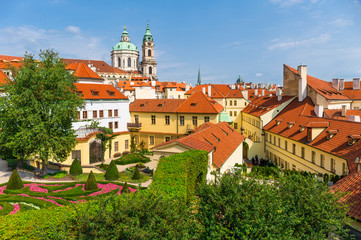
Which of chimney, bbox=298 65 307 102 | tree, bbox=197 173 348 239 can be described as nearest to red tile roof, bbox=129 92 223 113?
chimney, bbox=298 65 307 102

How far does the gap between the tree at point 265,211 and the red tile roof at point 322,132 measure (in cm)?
959

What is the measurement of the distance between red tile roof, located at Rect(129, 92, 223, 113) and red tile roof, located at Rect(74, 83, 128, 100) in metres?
3.44

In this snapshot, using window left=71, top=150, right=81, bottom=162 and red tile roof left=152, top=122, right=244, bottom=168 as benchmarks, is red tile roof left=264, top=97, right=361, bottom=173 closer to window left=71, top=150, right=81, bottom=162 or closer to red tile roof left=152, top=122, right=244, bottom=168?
red tile roof left=152, top=122, right=244, bottom=168

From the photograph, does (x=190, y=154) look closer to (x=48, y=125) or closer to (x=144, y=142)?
(x=48, y=125)

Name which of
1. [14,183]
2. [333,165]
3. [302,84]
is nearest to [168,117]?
[302,84]

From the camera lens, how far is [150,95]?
49.2m

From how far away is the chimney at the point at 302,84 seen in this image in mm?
35500

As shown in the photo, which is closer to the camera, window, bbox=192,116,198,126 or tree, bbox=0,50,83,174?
tree, bbox=0,50,83,174

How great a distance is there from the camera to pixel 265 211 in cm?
846

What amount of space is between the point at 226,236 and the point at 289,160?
78.4 ft

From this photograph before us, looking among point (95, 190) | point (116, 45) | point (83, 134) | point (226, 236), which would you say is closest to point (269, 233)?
point (226, 236)

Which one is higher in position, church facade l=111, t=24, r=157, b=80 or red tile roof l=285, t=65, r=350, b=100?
church facade l=111, t=24, r=157, b=80

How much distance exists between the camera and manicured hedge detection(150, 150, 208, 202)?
12.7 m

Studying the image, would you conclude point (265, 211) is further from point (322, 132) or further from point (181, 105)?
point (181, 105)
